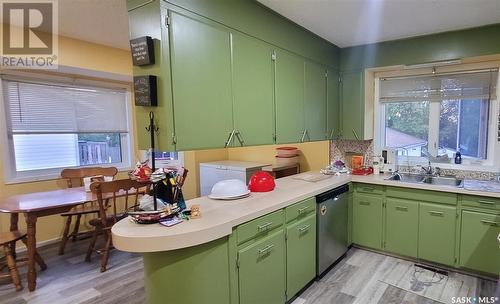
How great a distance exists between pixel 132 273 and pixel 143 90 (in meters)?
2.10

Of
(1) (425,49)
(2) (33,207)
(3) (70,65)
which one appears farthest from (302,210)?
(3) (70,65)

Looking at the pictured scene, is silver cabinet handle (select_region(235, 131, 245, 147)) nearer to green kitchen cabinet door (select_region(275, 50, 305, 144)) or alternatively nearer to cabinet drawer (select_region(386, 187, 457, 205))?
green kitchen cabinet door (select_region(275, 50, 305, 144))

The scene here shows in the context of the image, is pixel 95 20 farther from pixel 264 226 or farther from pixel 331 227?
pixel 331 227

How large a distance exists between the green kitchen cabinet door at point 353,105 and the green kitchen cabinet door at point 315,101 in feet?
1.52

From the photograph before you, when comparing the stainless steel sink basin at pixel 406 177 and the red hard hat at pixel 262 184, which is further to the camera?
the stainless steel sink basin at pixel 406 177

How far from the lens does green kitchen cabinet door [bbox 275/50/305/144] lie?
2582 mm

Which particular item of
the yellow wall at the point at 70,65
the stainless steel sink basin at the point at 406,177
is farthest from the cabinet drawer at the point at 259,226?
the yellow wall at the point at 70,65

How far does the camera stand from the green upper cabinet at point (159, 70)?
5.44 ft

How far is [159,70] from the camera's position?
1681 mm

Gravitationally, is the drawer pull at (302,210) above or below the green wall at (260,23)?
below

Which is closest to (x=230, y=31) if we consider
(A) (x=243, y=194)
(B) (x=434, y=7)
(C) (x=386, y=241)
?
(A) (x=243, y=194)

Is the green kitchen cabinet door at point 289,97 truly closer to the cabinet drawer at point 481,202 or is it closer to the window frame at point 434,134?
the window frame at point 434,134

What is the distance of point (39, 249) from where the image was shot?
3.53 meters

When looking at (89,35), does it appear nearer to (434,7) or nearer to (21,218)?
(21,218)
